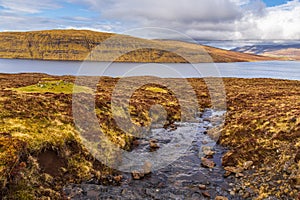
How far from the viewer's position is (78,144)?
21250 mm

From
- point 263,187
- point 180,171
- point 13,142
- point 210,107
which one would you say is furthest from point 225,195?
point 210,107

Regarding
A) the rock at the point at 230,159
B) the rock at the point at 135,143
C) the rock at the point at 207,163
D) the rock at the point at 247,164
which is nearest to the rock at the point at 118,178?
the rock at the point at 207,163

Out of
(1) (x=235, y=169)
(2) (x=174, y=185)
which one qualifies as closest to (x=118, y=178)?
(2) (x=174, y=185)

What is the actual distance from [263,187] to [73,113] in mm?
18238

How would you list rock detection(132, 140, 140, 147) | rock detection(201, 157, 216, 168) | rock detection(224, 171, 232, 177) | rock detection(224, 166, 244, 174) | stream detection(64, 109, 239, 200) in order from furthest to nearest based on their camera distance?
rock detection(132, 140, 140, 147)
rock detection(201, 157, 216, 168)
rock detection(224, 166, 244, 174)
rock detection(224, 171, 232, 177)
stream detection(64, 109, 239, 200)

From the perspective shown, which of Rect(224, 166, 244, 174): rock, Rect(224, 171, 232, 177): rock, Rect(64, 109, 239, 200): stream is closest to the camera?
Rect(64, 109, 239, 200): stream

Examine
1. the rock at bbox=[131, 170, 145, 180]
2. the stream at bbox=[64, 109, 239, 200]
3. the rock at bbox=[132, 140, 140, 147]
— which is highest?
the rock at bbox=[132, 140, 140, 147]

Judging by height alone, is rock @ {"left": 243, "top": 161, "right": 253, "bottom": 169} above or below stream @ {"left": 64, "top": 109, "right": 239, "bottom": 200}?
above

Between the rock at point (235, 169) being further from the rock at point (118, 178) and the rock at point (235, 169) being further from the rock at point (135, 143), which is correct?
the rock at point (135, 143)

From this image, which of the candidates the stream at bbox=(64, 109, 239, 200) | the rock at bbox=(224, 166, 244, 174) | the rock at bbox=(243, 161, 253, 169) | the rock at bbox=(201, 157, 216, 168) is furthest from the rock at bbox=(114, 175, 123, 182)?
the rock at bbox=(243, 161, 253, 169)

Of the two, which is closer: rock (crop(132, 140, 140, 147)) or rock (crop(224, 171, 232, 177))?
rock (crop(224, 171, 232, 177))

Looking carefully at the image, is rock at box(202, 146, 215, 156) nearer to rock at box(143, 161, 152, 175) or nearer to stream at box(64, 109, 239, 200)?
stream at box(64, 109, 239, 200)

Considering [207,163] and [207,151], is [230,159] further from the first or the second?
[207,151]

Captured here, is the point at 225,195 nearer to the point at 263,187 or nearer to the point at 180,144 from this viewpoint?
the point at 263,187
